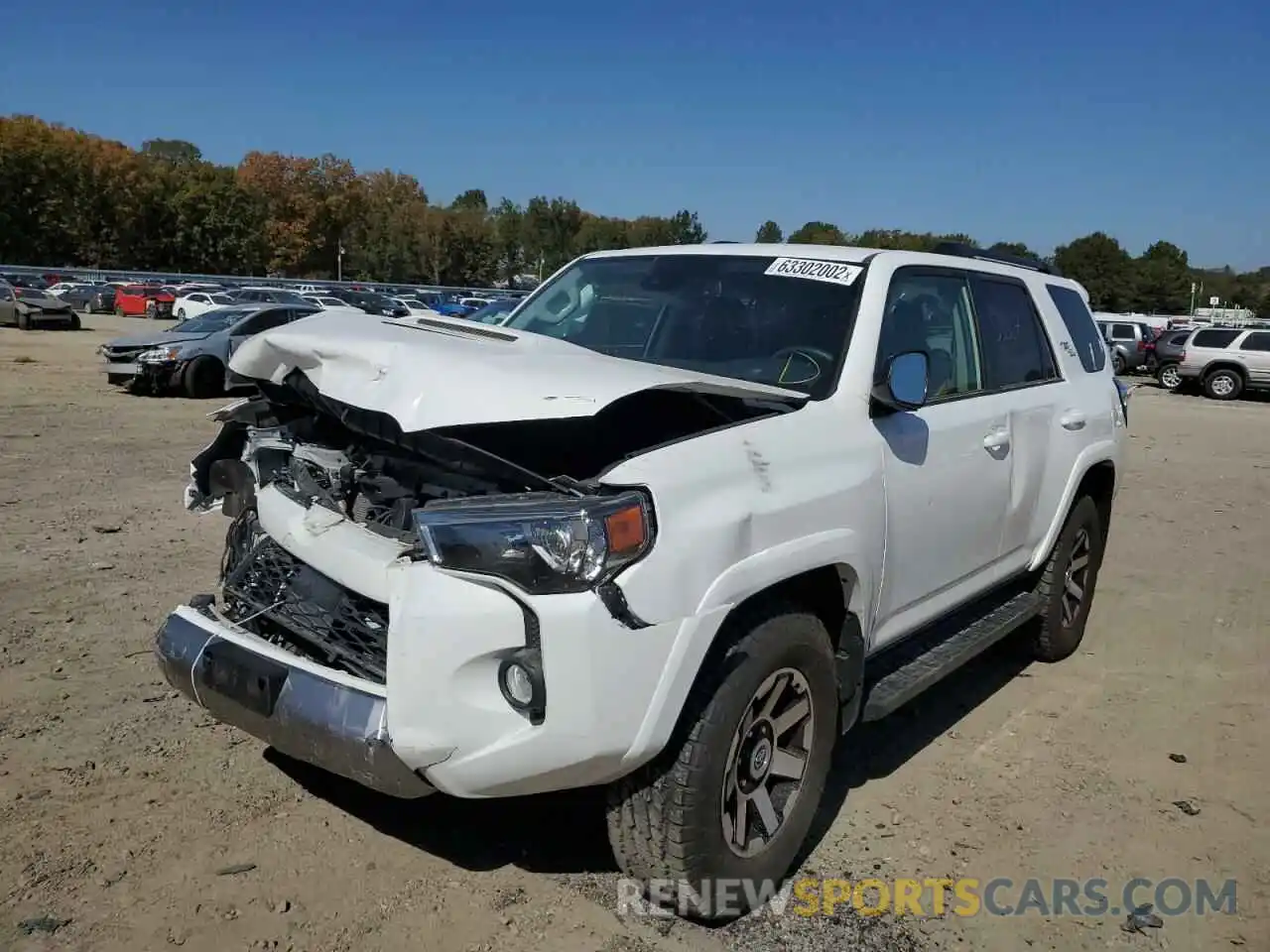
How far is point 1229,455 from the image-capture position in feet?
49.3

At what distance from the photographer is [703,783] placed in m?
2.72

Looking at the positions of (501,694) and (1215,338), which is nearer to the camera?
(501,694)

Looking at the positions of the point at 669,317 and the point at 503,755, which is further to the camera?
the point at 669,317

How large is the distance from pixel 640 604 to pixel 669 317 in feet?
6.28

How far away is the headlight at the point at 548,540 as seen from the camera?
2.47 meters

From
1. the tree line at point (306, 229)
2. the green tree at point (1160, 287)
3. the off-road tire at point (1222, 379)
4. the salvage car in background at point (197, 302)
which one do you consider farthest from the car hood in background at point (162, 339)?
the green tree at point (1160, 287)

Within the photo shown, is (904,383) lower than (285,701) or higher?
higher

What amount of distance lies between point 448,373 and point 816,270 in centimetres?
169

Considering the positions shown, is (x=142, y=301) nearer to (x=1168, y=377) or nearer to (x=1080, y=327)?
(x=1168, y=377)

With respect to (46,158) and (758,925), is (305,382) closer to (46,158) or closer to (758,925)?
(758,925)

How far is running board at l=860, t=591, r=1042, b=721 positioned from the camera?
357 centimetres

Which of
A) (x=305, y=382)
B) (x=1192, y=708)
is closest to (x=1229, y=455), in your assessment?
(x=1192, y=708)

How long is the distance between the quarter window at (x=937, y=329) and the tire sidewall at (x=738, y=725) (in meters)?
1.10

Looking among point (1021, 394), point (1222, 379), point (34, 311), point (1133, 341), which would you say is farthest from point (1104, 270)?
point (1021, 394)
